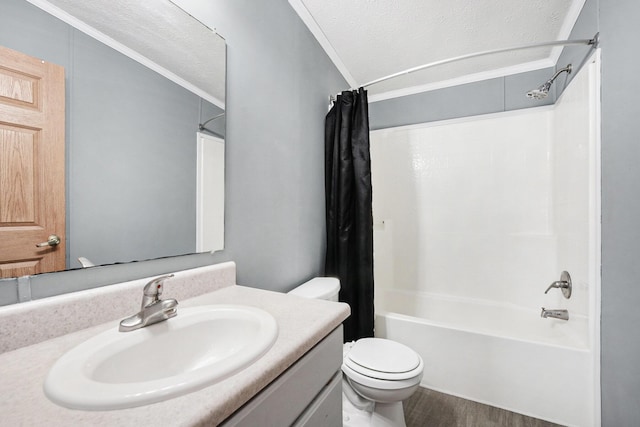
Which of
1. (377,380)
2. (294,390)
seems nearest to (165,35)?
(294,390)

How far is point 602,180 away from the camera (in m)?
1.26

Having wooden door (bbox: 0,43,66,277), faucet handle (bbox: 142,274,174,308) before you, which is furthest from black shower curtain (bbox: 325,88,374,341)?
wooden door (bbox: 0,43,66,277)

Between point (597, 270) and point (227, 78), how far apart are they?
6.49ft

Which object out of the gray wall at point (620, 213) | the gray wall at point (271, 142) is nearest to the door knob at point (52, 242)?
the gray wall at point (271, 142)

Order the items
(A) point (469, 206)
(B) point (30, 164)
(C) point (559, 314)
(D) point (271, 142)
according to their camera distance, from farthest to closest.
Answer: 1. (A) point (469, 206)
2. (C) point (559, 314)
3. (D) point (271, 142)
4. (B) point (30, 164)

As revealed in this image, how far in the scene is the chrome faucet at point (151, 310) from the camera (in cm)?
66

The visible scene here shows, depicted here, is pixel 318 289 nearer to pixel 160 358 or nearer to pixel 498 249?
pixel 160 358

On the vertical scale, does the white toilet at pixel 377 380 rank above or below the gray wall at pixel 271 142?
below

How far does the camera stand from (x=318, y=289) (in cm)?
149

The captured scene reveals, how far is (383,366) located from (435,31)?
208 centimetres

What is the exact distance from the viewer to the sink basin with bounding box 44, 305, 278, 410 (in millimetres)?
402

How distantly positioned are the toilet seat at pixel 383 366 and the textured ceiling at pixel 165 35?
1345 mm

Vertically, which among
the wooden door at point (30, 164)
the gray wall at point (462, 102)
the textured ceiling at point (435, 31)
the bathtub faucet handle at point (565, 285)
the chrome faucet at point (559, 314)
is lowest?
the chrome faucet at point (559, 314)

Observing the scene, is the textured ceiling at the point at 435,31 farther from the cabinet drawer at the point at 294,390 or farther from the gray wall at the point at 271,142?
the cabinet drawer at the point at 294,390
